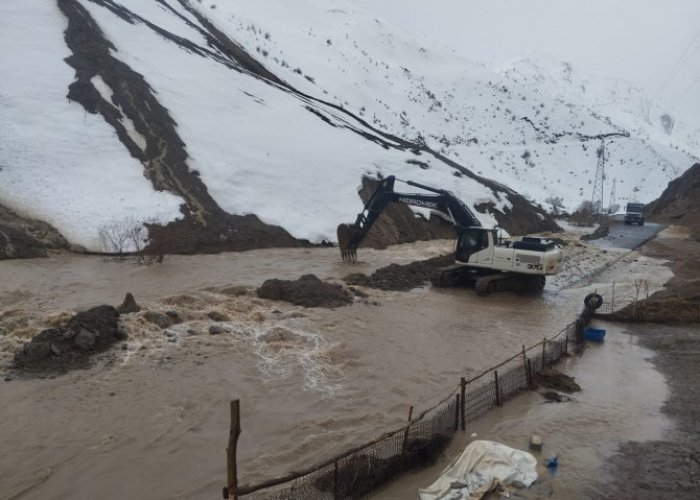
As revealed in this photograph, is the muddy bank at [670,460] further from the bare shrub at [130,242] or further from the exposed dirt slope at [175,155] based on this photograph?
the exposed dirt slope at [175,155]

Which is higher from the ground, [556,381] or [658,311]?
[658,311]

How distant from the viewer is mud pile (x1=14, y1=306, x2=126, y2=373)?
8945mm

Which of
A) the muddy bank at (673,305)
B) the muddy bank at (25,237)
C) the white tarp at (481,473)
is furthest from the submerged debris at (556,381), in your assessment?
the muddy bank at (25,237)

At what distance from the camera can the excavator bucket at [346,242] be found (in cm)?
2041

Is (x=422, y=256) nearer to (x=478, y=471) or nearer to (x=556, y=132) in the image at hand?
(x=478, y=471)

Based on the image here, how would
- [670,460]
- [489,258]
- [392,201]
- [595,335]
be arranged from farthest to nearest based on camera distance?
[392,201] < [489,258] < [595,335] < [670,460]

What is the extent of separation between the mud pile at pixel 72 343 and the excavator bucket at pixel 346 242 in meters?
10.9

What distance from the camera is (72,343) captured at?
9492mm

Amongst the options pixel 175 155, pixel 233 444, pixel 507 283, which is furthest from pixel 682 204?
pixel 233 444

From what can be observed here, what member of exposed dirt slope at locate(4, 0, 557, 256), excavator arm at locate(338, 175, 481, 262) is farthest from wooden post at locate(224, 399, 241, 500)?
excavator arm at locate(338, 175, 481, 262)

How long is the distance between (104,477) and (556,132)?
6750cm

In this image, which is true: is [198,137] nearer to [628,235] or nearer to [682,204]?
[628,235]

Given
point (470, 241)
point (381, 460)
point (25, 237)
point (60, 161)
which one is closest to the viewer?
point (381, 460)

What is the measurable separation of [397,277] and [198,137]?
43.0 ft
